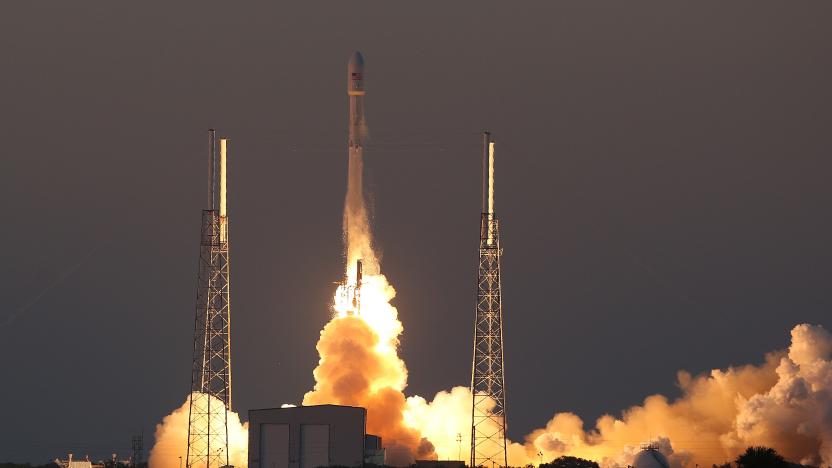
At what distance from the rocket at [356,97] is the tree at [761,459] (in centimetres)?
2971

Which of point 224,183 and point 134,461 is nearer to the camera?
point 224,183

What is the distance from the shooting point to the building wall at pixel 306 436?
156 metres

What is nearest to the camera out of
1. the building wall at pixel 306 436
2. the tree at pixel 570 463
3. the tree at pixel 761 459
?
the tree at pixel 761 459

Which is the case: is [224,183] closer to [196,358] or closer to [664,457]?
[196,358]

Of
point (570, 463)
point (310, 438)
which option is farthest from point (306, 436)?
point (570, 463)

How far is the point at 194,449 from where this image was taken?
156125 mm

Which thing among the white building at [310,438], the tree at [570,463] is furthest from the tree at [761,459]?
the white building at [310,438]

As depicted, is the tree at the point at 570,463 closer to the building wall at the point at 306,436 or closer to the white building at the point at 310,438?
the white building at the point at 310,438

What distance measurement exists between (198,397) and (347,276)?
1239 centimetres

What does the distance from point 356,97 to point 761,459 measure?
32141 mm

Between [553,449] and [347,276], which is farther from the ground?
[347,276]

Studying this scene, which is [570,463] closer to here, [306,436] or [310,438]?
[310,438]

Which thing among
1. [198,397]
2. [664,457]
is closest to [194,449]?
[198,397]

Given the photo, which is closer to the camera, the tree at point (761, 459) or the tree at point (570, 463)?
the tree at point (761, 459)
